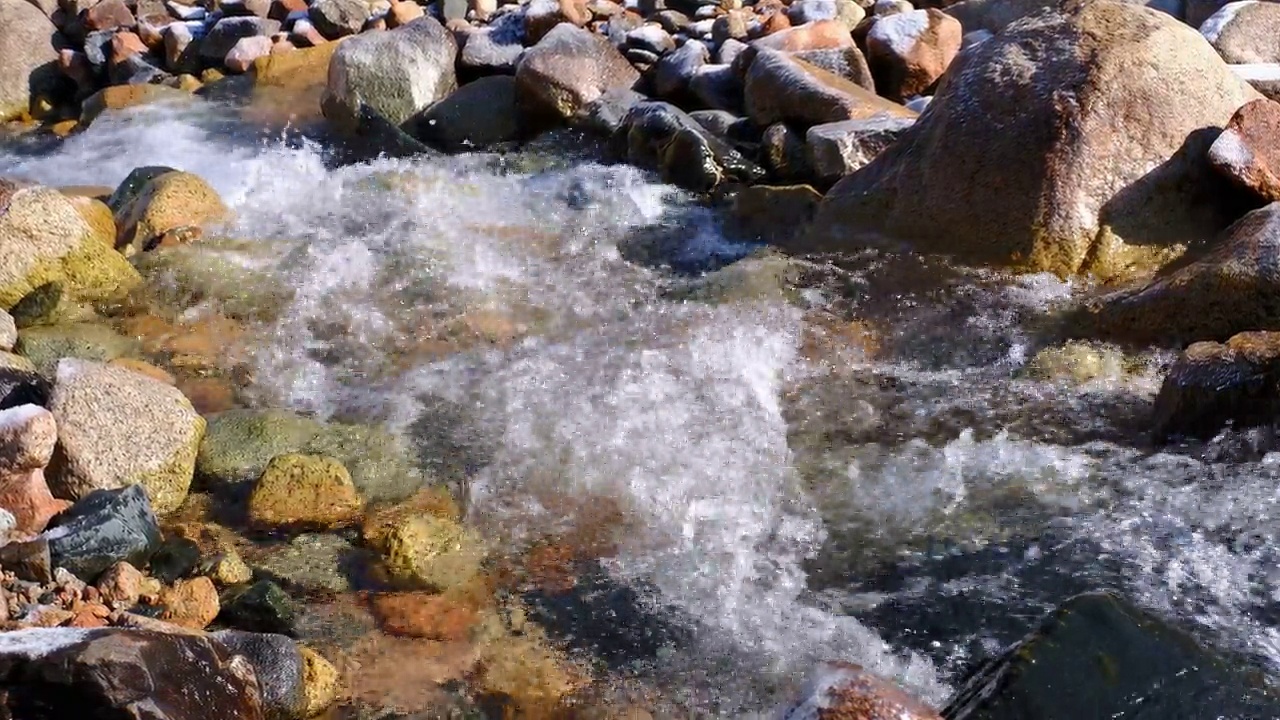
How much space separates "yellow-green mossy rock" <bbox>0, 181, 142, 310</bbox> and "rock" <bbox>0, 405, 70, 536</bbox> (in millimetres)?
1674

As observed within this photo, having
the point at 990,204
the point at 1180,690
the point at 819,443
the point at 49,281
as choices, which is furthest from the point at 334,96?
the point at 1180,690

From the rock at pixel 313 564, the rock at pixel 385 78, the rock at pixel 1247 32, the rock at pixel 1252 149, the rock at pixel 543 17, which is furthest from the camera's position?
the rock at pixel 543 17

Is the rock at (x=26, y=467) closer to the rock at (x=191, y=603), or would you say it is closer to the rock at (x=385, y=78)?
the rock at (x=191, y=603)

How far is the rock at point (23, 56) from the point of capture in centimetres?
898

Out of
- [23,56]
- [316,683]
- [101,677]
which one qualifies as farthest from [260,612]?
[23,56]

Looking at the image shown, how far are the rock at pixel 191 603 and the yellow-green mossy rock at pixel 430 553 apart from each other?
0.50 m

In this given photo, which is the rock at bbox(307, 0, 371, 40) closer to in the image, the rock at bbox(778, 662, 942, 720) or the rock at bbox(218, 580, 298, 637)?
the rock at bbox(218, 580, 298, 637)

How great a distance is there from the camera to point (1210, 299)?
4367mm

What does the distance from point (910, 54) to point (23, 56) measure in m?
6.50

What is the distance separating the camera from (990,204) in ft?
17.0

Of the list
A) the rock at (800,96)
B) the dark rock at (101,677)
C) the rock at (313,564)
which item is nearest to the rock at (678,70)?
the rock at (800,96)

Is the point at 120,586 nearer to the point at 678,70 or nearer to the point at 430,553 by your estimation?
the point at 430,553

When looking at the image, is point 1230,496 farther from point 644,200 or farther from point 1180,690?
point 644,200

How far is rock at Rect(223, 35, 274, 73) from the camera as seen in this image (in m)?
8.91
